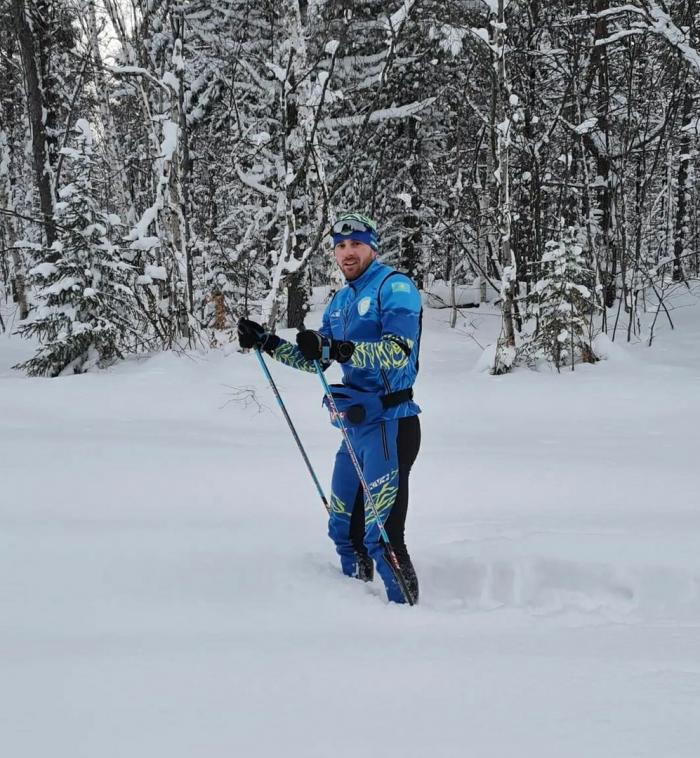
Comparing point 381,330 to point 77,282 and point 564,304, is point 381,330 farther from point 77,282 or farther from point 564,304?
point 564,304

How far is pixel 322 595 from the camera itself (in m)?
3.67

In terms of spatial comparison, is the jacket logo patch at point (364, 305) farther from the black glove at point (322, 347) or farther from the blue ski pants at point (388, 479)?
the blue ski pants at point (388, 479)

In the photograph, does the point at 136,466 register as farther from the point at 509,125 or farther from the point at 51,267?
the point at 509,125

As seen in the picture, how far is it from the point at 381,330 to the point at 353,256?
1.48ft

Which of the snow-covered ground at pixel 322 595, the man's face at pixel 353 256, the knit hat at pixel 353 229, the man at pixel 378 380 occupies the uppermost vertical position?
the knit hat at pixel 353 229

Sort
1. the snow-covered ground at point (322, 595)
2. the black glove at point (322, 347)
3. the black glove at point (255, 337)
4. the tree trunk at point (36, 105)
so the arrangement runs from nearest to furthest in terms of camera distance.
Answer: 1. the snow-covered ground at point (322, 595)
2. the black glove at point (322, 347)
3. the black glove at point (255, 337)
4. the tree trunk at point (36, 105)

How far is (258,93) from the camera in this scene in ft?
55.3

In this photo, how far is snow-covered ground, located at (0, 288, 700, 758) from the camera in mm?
2238

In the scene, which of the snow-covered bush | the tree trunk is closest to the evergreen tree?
the tree trunk

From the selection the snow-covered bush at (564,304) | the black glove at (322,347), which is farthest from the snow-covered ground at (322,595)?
the snow-covered bush at (564,304)

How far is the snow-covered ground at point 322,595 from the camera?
224 centimetres

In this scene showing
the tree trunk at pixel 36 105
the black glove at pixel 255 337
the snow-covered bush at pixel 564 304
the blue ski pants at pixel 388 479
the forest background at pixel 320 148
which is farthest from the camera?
the tree trunk at pixel 36 105

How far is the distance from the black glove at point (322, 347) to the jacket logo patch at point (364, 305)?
0.34 meters

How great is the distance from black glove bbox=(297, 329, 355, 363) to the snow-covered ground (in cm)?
133
